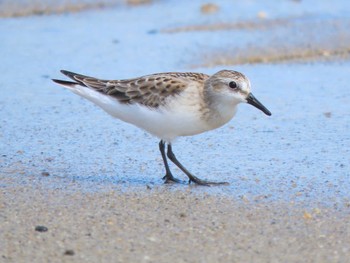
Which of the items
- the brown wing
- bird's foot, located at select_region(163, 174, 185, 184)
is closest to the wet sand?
bird's foot, located at select_region(163, 174, 185, 184)

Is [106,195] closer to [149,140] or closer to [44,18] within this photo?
[149,140]

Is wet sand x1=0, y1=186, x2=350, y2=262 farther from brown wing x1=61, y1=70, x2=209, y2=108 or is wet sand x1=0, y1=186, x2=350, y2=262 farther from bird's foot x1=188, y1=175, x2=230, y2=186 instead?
brown wing x1=61, y1=70, x2=209, y2=108

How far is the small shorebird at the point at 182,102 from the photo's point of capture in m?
6.32

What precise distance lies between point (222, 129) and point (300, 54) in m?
2.85

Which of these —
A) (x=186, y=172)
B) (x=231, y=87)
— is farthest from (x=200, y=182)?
(x=231, y=87)

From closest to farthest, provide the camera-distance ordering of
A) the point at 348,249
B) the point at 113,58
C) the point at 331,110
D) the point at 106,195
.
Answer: the point at 348,249, the point at 106,195, the point at 331,110, the point at 113,58

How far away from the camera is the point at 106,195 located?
603 centimetres

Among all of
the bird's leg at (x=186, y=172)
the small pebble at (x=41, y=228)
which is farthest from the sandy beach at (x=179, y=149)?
the bird's leg at (x=186, y=172)

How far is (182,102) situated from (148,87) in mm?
342

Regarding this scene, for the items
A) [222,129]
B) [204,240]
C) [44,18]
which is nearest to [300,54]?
[222,129]

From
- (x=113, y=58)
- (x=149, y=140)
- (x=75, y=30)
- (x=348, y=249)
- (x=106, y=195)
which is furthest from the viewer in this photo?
(x=75, y=30)

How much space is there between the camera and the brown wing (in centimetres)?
639

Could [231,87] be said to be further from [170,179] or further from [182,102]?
[170,179]

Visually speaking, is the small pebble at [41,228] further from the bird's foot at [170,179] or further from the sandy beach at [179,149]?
the bird's foot at [170,179]
